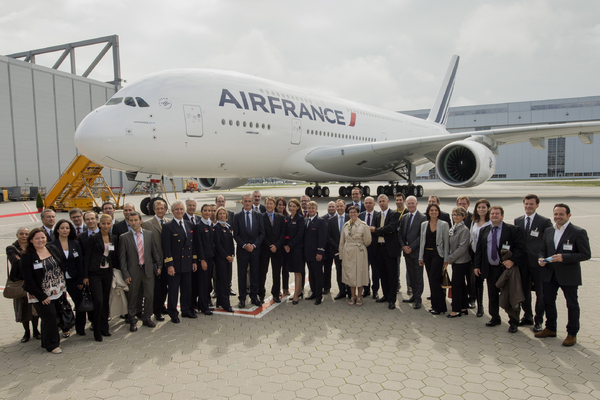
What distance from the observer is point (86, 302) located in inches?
153

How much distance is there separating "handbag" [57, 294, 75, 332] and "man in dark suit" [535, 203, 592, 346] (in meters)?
4.90

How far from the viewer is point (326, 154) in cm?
1622

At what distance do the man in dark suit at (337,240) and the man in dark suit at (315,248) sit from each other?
20 centimetres

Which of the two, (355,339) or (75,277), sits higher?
(75,277)

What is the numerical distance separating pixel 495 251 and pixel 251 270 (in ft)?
9.97

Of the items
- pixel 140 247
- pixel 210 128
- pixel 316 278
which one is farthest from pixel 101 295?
pixel 210 128

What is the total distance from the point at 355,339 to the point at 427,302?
5.27 ft

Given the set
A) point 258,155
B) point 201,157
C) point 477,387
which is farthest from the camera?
point 258,155

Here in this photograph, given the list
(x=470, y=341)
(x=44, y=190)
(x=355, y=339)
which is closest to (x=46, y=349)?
(x=355, y=339)

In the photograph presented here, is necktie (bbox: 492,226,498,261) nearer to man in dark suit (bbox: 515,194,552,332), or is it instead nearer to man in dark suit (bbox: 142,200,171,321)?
man in dark suit (bbox: 515,194,552,332)

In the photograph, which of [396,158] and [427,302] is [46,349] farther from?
[396,158]

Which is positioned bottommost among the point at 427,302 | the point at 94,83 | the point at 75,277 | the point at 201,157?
the point at 427,302

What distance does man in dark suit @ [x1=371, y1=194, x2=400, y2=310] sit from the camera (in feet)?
A: 16.2

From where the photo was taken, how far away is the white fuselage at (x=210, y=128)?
418 inches
